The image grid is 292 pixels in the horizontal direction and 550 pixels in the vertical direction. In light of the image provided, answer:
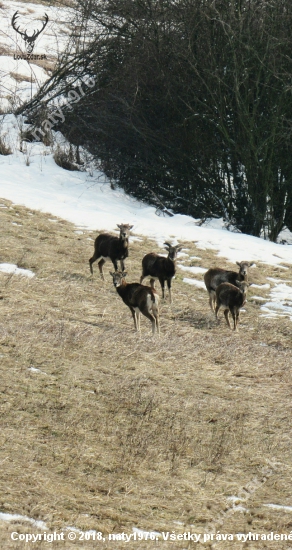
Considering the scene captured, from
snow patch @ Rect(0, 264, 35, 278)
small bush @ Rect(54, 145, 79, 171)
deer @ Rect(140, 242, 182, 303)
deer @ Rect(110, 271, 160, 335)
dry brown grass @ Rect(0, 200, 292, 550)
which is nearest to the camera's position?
dry brown grass @ Rect(0, 200, 292, 550)

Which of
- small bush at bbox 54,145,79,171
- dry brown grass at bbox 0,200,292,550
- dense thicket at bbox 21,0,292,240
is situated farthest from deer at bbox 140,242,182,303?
small bush at bbox 54,145,79,171

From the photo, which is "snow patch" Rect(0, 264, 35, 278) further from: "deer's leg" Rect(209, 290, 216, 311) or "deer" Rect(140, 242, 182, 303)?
"deer's leg" Rect(209, 290, 216, 311)

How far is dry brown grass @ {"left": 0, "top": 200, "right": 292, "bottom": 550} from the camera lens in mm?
6125

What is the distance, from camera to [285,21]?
21.9 meters

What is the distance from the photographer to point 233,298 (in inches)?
512

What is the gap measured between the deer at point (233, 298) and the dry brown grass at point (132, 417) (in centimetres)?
35

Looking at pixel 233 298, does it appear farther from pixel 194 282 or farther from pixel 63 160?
pixel 63 160

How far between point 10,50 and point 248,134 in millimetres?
18269

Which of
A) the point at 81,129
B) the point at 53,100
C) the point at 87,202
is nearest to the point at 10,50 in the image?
the point at 53,100

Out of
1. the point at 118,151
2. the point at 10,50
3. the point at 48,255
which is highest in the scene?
the point at 10,50

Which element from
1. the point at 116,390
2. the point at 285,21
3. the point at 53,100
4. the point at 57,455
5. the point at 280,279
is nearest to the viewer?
the point at 57,455

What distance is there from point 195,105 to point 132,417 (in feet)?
55.3

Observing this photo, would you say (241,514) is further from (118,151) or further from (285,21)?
(118,151)

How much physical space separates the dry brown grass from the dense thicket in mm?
10883
